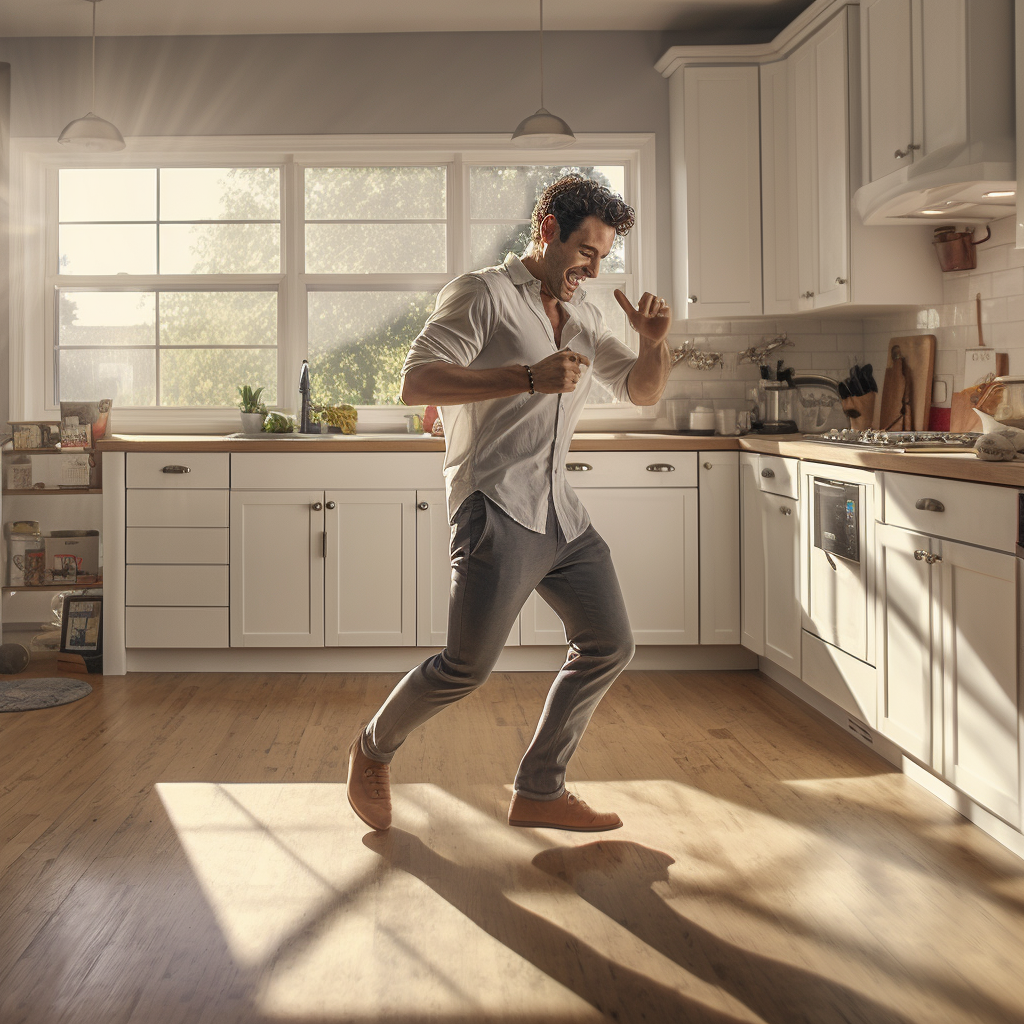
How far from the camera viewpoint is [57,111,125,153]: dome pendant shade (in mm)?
4195

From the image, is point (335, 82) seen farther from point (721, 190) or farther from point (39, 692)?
point (39, 692)

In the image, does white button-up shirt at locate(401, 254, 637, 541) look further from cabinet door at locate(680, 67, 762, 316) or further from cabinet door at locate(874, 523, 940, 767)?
cabinet door at locate(680, 67, 762, 316)

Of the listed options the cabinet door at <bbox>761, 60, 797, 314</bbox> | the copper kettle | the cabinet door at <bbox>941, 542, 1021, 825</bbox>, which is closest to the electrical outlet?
the copper kettle

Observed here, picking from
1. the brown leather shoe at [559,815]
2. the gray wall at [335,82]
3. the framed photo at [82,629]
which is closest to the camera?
the brown leather shoe at [559,815]

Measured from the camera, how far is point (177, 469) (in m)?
4.14

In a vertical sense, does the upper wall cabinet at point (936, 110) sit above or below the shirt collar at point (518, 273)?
above

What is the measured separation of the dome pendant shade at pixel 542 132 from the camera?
4109 mm

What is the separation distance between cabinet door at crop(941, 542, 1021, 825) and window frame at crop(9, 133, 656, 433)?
2536 mm

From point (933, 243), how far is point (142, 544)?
329 centimetres

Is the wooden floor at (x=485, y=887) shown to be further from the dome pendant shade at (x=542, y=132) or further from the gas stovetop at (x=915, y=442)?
the dome pendant shade at (x=542, y=132)

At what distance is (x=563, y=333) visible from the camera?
235 centimetres

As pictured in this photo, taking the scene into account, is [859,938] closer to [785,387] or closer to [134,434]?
[785,387]

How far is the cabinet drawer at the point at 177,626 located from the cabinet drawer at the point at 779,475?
2.17 metres

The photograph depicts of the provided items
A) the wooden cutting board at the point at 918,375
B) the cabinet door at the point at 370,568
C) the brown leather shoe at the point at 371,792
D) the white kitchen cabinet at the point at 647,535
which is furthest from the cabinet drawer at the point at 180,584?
the wooden cutting board at the point at 918,375
